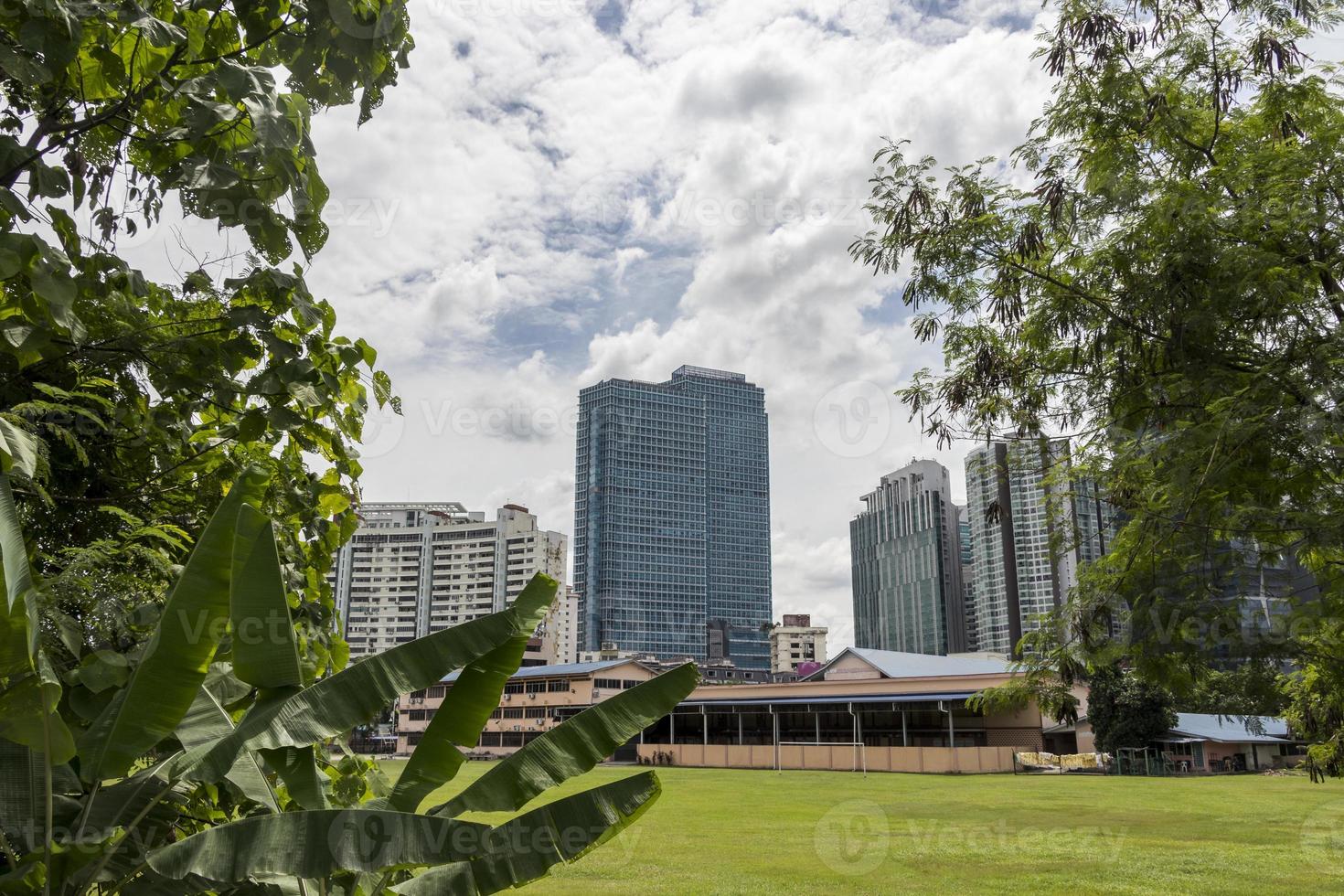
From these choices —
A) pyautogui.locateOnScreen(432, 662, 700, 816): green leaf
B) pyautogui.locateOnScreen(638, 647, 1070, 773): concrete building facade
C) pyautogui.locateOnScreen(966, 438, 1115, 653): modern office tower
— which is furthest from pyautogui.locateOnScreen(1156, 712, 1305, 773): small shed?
pyautogui.locateOnScreen(432, 662, 700, 816): green leaf

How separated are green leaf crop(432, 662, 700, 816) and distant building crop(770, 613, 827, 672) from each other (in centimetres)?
14323

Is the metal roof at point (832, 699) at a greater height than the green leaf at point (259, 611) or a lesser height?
lesser

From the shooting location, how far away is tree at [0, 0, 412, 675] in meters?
2.26

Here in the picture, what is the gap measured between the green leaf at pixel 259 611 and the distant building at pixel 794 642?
473ft

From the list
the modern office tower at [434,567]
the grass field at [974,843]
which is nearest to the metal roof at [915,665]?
the grass field at [974,843]

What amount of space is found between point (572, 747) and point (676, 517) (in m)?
131

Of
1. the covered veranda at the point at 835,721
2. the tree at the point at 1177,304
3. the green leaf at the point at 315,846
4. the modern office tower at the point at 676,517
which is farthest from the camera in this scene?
the modern office tower at the point at 676,517

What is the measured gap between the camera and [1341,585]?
5426mm

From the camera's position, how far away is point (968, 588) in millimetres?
120000

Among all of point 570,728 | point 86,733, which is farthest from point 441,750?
point 86,733

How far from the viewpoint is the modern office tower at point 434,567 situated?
11138cm

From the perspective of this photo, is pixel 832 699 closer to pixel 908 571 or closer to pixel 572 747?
pixel 572 747

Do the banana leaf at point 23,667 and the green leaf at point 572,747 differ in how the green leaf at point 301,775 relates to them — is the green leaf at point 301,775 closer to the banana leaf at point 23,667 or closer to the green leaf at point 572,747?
the green leaf at point 572,747

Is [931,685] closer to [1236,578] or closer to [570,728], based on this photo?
[1236,578]
